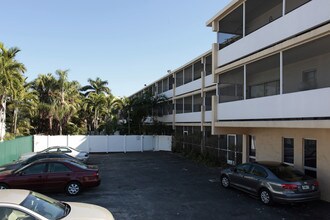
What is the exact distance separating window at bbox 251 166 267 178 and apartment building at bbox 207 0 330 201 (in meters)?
1.75

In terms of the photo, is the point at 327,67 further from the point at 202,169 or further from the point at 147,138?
the point at 147,138

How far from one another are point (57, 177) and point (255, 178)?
302 inches

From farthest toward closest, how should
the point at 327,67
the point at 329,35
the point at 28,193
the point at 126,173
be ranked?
1. the point at 126,173
2. the point at 327,67
3. the point at 329,35
4. the point at 28,193

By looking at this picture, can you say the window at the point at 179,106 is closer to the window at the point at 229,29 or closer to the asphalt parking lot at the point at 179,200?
the asphalt parking lot at the point at 179,200

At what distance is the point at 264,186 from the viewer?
→ 432 inches

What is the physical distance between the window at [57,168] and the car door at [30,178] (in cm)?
26

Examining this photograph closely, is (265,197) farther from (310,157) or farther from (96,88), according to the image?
(96,88)

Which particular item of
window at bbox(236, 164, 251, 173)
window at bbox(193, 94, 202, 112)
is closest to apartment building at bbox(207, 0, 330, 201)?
window at bbox(236, 164, 251, 173)

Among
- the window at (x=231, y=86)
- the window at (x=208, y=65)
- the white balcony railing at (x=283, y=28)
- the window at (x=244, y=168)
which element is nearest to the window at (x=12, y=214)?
the window at (x=244, y=168)

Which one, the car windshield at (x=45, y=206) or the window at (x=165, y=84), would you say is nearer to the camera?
the car windshield at (x=45, y=206)

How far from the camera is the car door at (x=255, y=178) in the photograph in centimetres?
1128

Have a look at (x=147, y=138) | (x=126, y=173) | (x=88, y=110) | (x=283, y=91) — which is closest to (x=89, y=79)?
(x=88, y=110)

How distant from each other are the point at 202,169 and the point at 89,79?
30214mm

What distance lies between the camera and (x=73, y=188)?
1231cm
